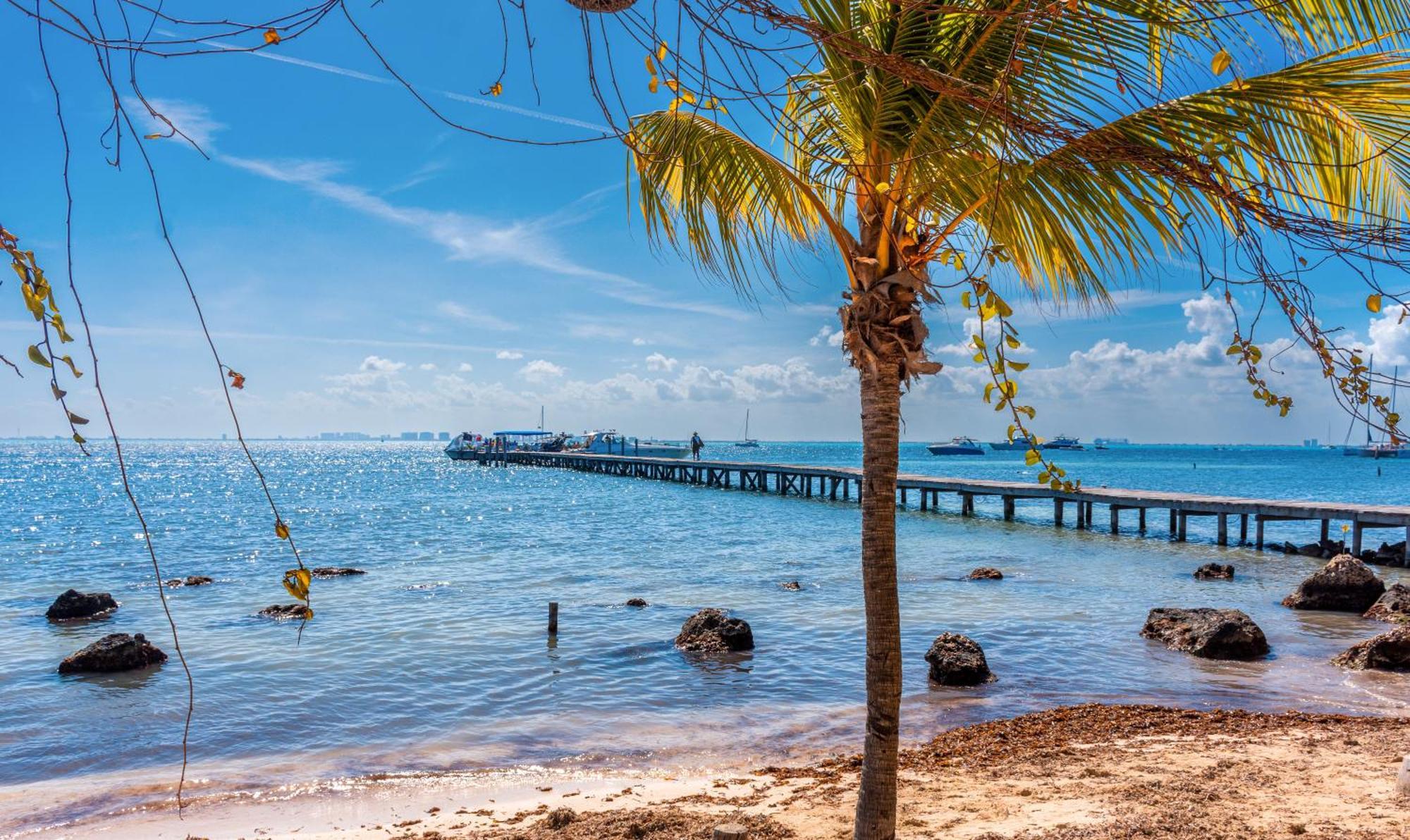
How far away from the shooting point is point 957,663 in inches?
427

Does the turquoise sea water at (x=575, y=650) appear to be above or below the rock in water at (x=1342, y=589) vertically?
below

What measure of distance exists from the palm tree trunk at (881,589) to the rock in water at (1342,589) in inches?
615

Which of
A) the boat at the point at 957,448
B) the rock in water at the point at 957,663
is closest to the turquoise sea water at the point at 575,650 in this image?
the rock in water at the point at 957,663

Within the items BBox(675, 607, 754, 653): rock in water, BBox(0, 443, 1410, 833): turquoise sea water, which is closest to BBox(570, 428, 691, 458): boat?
BBox(0, 443, 1410, 833): turquoise sea water

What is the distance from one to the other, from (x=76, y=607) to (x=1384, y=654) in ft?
70.8

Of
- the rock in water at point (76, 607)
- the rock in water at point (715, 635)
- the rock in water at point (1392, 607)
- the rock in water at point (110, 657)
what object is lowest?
the rock in water at point (76, 607)

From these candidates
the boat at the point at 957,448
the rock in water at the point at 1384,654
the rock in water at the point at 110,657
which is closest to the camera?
the rock in water at the point at 1384,654

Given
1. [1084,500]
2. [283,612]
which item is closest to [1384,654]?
[283,612]

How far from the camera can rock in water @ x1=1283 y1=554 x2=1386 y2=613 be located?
15656 millimetres

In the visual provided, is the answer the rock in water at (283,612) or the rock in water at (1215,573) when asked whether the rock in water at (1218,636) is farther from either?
the rock in water at (283,612)

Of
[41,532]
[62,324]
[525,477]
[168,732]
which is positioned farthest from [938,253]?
[525,477]

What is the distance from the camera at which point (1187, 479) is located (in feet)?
289

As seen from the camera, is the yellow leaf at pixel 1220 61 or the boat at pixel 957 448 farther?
the boat at pixel 957 448

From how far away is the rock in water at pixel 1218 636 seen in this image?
39.0 ft
